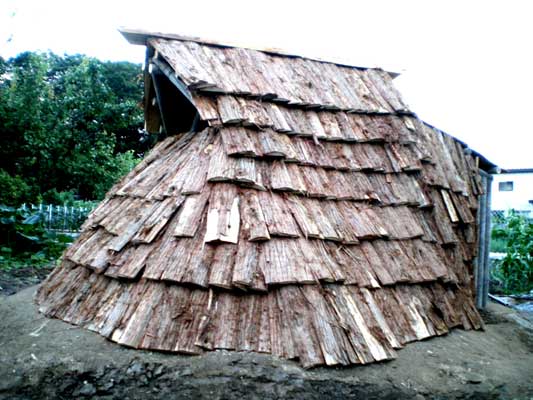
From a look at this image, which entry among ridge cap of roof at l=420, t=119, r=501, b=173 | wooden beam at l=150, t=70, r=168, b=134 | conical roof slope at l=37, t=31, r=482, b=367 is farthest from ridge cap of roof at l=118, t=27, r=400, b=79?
ridge cap of roof at l=420, t=119, r=501, b=173

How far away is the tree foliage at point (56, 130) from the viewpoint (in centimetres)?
1516

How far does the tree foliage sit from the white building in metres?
17.2

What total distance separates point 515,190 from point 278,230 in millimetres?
22606

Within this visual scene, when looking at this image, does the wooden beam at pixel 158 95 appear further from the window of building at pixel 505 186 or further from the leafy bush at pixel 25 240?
the window of building at pixel 505 186

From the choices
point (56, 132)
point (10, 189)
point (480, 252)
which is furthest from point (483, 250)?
point (56, 132)

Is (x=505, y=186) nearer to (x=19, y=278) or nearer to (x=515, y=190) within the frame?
(x=515, y=190)

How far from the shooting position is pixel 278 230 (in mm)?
4238

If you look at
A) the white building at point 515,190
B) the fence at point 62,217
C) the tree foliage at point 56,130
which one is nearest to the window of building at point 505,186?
the white building at point 515,190

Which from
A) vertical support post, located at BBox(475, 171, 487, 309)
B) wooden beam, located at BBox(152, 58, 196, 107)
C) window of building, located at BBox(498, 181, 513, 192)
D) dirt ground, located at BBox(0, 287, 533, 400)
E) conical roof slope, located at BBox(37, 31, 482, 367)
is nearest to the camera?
dirt ground, located at BBox(0, 287, 533, 400)

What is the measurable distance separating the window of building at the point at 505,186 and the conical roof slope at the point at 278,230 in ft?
63.9

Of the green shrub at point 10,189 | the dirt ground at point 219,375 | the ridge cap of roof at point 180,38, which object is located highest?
the ridge cap of roof at point 180,38

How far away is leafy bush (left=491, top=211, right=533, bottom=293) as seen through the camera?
33.5ft

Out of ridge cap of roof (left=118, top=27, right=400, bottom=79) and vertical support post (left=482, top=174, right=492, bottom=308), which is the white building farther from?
ridge cap of roof (left=118, top=27, right=400, bottom=79)

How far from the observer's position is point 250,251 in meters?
4.11
